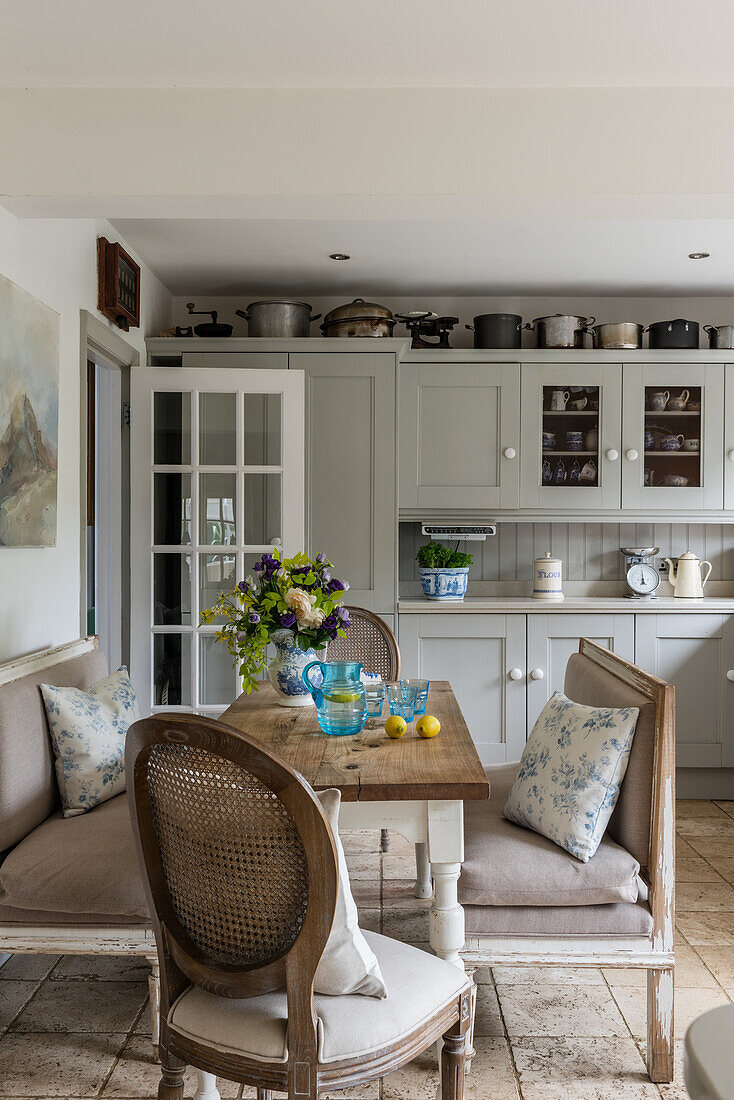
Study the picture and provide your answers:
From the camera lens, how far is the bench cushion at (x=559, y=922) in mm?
2021

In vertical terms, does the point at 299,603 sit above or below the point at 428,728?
above

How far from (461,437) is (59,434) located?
2112 millimetres

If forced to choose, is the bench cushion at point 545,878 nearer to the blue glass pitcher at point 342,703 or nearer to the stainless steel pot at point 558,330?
the blue glass pitcher at point 342,703

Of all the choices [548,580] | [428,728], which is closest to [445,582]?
[548,580]

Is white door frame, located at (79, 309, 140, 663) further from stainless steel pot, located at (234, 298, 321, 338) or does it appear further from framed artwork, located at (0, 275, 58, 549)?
stainless steel pot, located at (234, 298, 321, 338)

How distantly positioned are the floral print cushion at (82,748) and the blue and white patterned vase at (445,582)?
2.21 meters

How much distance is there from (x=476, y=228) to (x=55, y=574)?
2208mm

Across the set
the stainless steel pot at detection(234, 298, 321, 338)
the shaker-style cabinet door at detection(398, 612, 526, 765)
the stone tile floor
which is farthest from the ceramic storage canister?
the stone tile floor

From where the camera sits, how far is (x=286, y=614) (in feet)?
8.16

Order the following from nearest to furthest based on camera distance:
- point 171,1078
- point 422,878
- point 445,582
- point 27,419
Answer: point 171,1078 → point 27,419 → point 422,878 → point 445,582

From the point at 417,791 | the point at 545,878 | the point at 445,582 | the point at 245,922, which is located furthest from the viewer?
the point at 445,582

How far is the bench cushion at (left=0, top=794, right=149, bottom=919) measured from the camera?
2086 millimetres

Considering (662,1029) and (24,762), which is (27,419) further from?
(662,1029)

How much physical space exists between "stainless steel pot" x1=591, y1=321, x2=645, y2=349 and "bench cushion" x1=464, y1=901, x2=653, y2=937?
3200 millimetres
